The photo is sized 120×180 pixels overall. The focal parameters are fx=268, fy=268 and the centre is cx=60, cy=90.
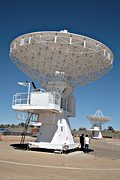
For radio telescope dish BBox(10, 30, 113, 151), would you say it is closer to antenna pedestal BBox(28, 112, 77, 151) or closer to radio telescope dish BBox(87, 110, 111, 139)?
antenna pedestal BBox(28, 112, 77, 151)

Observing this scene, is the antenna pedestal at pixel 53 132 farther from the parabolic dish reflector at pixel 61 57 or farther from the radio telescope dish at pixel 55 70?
the parabolic dish reflector at pixel 61 57

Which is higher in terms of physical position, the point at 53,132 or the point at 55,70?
the point at 55,70

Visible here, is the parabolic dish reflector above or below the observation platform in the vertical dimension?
above

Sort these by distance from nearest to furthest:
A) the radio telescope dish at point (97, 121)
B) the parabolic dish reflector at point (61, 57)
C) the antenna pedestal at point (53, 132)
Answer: the parabolic dish reflector at point (61, 57), the antenna pedestal at point (53, 132), the radio telescope dish at point (97, 121)

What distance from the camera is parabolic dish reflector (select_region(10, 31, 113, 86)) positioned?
2133cm

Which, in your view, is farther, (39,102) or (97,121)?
(97,121)

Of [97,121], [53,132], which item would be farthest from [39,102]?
[97,121]

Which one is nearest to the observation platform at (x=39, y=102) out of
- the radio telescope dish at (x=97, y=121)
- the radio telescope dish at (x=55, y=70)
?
the radio telescope dish at (x=55, y=70)

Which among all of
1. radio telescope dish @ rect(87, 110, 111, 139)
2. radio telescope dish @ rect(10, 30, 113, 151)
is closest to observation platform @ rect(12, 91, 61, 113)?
radio telescope dish @ rect(10, 30, 113, 151)

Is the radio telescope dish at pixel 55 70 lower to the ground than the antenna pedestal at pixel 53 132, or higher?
higher

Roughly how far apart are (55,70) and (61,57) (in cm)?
160

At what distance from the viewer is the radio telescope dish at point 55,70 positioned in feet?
70.9

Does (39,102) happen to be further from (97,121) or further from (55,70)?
(97,121)

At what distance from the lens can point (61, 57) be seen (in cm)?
2334
